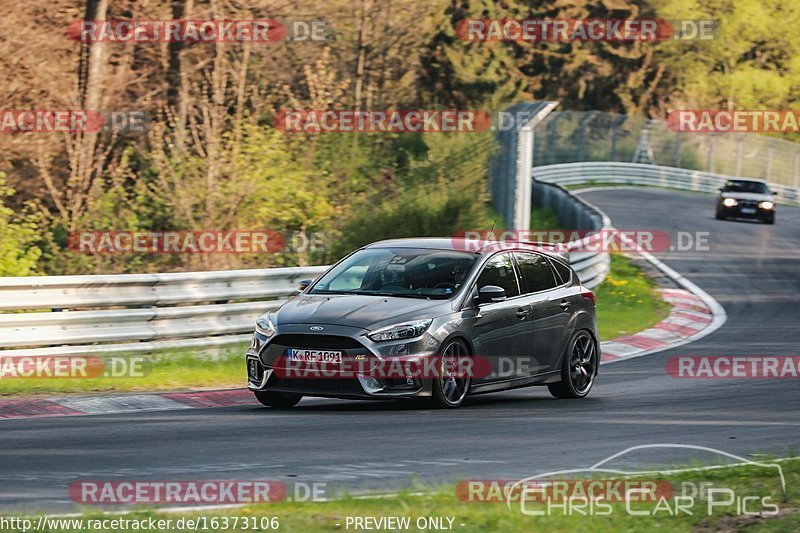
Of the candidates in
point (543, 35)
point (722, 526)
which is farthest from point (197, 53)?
point (543, 35)

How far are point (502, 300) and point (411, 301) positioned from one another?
1.06 metres

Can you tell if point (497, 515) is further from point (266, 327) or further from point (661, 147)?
point (661, 147)

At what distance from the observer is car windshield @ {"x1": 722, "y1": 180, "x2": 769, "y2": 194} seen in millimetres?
41969

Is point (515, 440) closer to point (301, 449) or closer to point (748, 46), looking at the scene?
point (301, 449)

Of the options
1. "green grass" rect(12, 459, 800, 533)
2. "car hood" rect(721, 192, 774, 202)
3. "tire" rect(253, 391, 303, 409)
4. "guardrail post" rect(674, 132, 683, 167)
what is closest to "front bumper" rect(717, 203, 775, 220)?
"car hood" rect(721, 192, 774, 202)

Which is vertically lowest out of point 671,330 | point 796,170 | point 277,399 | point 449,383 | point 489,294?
point 671,330

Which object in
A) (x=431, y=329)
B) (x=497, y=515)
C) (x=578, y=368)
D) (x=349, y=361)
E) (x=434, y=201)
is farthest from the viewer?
(x=434, y=201)

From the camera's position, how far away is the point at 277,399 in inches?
479

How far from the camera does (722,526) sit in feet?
23.5

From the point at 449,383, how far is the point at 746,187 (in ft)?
106

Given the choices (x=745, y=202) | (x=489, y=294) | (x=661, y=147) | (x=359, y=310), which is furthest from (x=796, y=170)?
(x=359, y=310)

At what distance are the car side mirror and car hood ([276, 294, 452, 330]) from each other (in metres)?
0.37

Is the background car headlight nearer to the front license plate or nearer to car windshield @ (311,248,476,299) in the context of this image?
the front license plate

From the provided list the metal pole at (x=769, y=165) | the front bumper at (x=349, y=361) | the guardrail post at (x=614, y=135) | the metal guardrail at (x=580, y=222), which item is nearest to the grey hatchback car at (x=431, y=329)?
the front bumper at (x=349, y=361)
